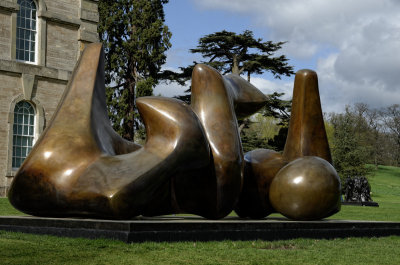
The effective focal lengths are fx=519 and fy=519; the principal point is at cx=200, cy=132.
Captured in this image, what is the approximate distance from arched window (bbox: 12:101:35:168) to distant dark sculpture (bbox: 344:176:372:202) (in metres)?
16.6

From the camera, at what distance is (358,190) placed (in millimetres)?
27578

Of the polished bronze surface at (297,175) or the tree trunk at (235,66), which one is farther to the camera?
the tree trunk at (235,66)

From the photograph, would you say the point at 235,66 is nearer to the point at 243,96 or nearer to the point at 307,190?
the point at 243,96

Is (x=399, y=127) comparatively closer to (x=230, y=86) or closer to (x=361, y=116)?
(x=361, y=116)

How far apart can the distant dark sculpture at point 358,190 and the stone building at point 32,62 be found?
15369 millimetres

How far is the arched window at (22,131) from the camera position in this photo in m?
21.9

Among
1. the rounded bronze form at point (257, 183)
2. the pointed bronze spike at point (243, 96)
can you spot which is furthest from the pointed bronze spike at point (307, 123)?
the pointed bronze spike at point (243, 96)

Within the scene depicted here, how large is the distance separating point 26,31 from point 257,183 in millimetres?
17296

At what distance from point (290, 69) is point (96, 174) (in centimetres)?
2467

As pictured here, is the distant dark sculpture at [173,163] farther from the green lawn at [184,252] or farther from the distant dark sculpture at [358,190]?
the distant dark sculpture at [358,190]

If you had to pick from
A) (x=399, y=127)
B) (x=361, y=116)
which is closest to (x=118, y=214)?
(x=361, y=116)

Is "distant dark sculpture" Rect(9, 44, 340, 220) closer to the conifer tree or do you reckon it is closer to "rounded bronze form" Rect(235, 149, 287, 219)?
"rounded bronze form" Rect(235, 149, 287, 219)

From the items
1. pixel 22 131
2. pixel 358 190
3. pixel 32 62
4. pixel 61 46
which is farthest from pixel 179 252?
pixel 358 190

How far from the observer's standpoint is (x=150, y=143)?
714cm
